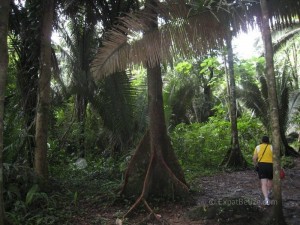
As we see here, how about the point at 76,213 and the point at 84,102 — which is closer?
the point at 76,213

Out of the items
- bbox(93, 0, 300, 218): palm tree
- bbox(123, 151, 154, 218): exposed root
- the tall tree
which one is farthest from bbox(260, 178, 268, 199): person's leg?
the tall tree

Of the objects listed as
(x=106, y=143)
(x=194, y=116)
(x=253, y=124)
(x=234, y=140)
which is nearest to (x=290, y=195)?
(x=234, y=140)

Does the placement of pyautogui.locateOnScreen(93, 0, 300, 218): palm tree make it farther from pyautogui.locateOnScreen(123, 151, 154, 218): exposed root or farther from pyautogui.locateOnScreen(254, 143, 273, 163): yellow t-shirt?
pyautogui.locateOnScreen(254, 143, 273, 163): yellow t-shirt

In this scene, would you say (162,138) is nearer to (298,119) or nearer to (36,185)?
(36,185)

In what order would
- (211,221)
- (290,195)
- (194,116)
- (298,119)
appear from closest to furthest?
(211,221) < (290,195) < (298,119) < (194,116)

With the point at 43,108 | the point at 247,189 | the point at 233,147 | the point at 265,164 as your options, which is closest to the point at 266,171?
the point at 265,164

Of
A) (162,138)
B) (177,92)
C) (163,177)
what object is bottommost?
(163,177)

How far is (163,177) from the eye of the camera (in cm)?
726

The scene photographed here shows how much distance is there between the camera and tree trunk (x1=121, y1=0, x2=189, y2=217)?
719 cm

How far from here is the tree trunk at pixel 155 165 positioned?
7191 millimetres

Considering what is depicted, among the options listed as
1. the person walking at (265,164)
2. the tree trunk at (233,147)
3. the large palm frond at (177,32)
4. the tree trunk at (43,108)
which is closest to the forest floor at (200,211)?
the person walking at (265,164)

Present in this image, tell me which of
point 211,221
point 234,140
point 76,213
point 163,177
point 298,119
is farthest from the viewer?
point 298,119

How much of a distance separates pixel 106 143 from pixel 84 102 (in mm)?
1752

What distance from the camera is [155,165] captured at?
7.34 metres
